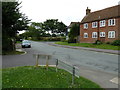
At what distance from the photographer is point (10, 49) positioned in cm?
1812

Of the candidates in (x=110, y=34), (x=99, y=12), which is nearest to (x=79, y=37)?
(x=99, y=12)

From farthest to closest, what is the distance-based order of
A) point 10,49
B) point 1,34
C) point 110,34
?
point 110,34, point 10,49, point 1,34

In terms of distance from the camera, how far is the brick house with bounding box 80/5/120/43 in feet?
96.5

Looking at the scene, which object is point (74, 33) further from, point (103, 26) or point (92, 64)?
point (92, 64)

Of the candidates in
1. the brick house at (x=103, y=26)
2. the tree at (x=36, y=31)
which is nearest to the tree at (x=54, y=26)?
the tree at (x=36, y=31)

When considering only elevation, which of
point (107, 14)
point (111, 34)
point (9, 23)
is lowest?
point (111, 34)

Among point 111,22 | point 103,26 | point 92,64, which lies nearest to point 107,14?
point 103,26

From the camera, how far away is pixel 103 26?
32344 mm

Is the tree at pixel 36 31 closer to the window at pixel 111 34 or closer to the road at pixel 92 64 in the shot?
the window at pixel 111 34

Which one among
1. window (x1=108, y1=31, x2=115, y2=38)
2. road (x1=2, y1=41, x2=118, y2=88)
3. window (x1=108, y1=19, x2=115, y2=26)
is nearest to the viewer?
road (x1=2, y1=41, x2=118, y2=88)

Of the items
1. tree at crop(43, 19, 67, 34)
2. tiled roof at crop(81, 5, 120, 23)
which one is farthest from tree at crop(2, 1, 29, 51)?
tree at crop(43, 19, 67, 34)

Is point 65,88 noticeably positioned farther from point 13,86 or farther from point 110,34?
point 110,34

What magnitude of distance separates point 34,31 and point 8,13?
60.5 metres

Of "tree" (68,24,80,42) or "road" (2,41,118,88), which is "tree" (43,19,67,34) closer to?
"tree" (68,24,80,42)
